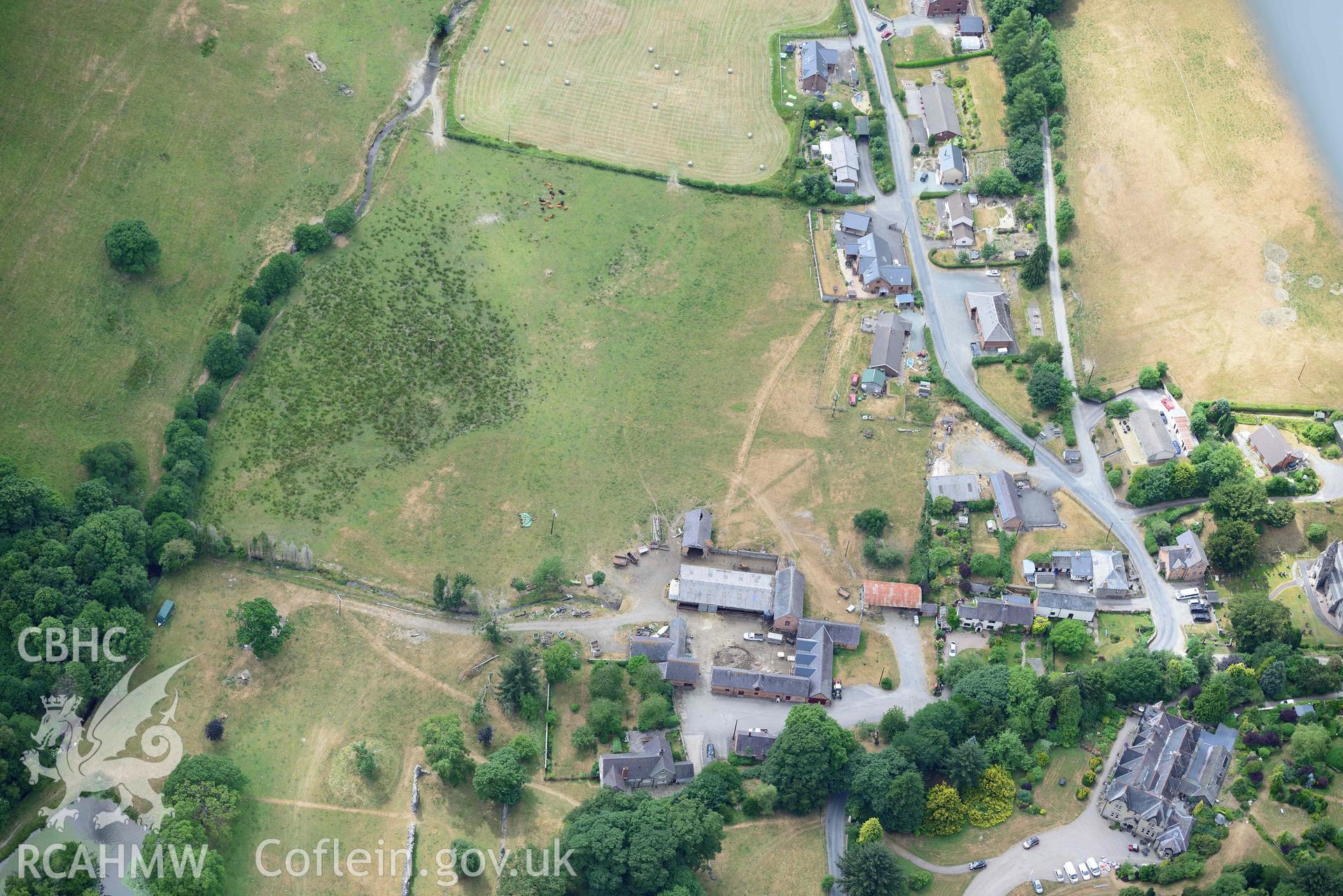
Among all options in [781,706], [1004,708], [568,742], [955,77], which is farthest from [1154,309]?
[568,742]

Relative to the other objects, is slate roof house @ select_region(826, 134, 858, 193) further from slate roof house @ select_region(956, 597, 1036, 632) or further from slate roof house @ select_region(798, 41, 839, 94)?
slate roof house @ select_region(956, 597, 1036, 632)

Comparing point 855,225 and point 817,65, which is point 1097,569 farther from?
point 817,65

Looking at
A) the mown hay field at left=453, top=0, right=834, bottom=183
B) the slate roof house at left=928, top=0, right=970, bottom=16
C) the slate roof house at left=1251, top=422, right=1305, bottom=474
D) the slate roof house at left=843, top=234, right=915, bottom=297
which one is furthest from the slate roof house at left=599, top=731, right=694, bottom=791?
the slate roof house at left=928, top=0, right=970, bottom=16

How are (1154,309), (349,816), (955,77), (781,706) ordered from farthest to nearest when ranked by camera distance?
(955,77)
(1154,309)
(781,706)
(349,816)

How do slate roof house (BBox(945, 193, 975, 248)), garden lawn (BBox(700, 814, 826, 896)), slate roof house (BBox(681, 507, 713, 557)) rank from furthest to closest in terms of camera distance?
slate roof house (BBox(945, 193, 975, 248))
slate roof house (BBox(681, 507, 713, 557))
garden lawn (BBox(700, 814, 826, 896))

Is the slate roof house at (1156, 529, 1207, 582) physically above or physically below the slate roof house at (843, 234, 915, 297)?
below

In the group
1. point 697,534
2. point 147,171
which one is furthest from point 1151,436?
point 147,171

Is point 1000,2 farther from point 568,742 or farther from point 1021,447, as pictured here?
point 568,742
